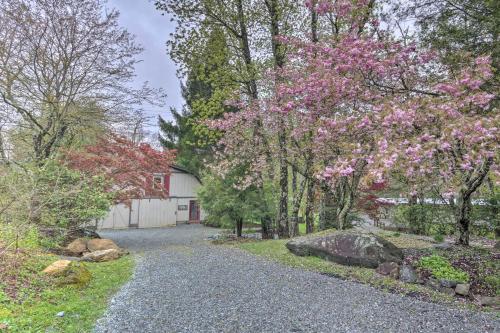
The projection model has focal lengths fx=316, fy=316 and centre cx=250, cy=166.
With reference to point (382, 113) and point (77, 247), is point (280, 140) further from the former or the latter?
point (77, 247)

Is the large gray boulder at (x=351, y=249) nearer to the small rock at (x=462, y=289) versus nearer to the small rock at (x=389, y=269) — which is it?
the small rock at (x=389, y=269)

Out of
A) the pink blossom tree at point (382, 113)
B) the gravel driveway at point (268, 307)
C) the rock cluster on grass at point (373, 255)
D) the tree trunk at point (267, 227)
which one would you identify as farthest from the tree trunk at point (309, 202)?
the gravel driveway at point (268, 307)

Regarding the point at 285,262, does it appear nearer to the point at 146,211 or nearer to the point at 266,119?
the point at 266,119

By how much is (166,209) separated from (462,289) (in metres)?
18.6

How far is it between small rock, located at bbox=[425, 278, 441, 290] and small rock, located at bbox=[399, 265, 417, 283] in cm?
19

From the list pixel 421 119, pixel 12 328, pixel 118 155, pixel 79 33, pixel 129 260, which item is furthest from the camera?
pixel 118 155

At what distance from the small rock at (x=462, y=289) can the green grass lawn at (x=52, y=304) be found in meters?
5.15

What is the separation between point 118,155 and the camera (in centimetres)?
1072

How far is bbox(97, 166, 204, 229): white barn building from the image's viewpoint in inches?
758

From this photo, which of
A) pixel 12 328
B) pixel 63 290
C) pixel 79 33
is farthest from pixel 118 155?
pixel 12 328

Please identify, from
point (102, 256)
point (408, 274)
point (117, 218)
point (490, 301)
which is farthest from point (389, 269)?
point (117, 218)

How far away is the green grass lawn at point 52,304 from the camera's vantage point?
3.58 metres

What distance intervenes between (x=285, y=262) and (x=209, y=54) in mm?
7528

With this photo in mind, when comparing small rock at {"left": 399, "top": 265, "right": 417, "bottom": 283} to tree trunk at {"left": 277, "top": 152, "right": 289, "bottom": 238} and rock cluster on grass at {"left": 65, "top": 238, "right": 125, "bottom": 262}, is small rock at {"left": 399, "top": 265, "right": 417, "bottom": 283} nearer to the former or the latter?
tree trunk at {"left": 277, "top": 152, "right": 289, "bottom": 238}
